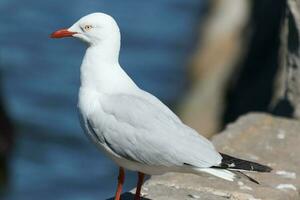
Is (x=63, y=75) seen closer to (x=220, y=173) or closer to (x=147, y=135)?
(x=147, y=135)

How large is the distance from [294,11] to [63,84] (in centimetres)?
1025

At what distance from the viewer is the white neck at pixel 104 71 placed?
212 inches

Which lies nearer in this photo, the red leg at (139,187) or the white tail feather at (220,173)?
the white tail feather at (220,173)

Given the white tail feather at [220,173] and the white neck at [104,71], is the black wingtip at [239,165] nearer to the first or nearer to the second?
the white tail feather at [220,173]

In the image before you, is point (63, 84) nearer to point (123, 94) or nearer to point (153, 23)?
point (153, 23)

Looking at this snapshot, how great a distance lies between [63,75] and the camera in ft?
56.4

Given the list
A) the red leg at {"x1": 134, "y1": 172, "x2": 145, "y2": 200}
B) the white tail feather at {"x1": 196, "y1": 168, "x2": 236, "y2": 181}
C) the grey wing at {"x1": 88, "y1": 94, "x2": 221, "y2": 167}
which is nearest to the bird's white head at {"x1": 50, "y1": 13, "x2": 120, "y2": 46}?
the grey wing at {"x1": 88, "y1": 94, "x2": 221, "y2": 167}

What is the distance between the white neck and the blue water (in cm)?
754

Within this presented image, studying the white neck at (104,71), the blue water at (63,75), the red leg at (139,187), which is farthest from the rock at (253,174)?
the blue water at (63,75)

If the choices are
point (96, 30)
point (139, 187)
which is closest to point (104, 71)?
point (96, 30)

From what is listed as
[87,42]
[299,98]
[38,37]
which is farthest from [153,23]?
[87,42]

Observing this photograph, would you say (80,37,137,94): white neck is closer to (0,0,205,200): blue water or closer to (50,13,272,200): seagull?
(50,13,272,200): seagull

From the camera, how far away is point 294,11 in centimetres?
677

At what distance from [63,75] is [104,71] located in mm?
11826
